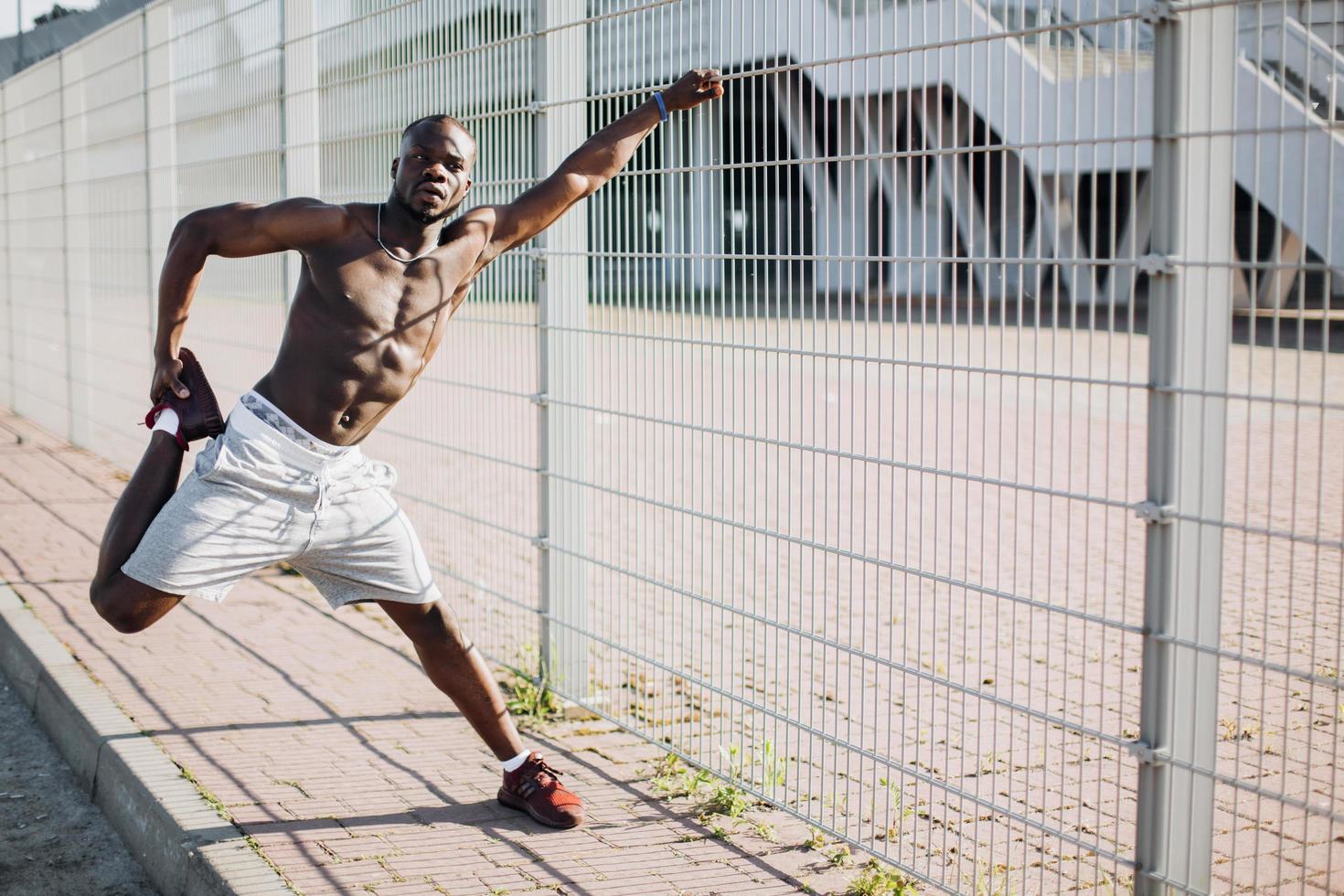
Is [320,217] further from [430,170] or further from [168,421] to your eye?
[168,421]

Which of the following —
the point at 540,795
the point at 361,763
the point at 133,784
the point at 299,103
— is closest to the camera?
the point at 540,795

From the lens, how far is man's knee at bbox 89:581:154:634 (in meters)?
4.19

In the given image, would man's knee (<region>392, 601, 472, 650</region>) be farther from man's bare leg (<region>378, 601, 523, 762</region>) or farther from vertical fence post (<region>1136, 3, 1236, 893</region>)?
vertical fence post (<region>1136, 3, 1236, 893</region>)

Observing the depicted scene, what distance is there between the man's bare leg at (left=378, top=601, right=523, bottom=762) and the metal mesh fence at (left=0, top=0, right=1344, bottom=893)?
0.66 meters

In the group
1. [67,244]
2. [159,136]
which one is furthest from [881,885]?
[67,244]

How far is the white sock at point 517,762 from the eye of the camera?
15.0ft

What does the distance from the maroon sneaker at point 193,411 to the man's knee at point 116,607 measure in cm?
47

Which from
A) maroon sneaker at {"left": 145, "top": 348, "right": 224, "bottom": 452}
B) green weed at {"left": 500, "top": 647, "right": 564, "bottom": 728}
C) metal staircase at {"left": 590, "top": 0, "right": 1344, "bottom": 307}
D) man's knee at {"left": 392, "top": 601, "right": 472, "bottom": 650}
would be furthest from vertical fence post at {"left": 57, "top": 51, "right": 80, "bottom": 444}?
metal staircase at {"left": 590, "top": 0, "right": 1344, "bottom": 307}

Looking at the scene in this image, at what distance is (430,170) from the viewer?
4.32m

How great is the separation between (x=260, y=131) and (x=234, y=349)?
138cm

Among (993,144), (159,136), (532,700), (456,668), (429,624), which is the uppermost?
(159,136)

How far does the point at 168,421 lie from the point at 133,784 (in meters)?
1.26

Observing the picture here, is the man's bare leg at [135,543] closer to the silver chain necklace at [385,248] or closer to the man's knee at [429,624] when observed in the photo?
the man's knee at [429,624]

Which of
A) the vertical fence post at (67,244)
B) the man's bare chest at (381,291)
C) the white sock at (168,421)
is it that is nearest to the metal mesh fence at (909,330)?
the man's bare chest at (381,291)
